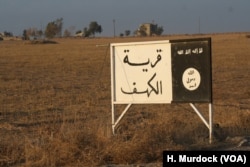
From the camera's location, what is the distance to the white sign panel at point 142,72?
408 inches

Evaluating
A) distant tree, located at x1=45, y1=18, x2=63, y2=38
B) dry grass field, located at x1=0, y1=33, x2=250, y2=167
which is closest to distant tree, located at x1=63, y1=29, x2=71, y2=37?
distant tree, located at x1=45, y1=18, x2=63, y2=38

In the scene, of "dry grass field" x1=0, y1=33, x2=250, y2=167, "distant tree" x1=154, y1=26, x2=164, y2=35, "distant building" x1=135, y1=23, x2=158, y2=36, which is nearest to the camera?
"dry grass field" x1=0, y1=33, x2=250, y2=167

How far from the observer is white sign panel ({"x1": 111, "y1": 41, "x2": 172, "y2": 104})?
34.0ft

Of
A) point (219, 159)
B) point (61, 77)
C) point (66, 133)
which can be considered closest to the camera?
point (219, 159)

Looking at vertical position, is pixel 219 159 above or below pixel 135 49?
below

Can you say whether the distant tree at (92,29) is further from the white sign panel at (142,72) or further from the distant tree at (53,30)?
the white sign panel at (142,72)

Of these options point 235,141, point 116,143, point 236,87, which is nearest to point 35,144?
point 116,143

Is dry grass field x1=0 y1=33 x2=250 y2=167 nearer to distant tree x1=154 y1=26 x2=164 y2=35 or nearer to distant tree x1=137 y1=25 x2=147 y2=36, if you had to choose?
distant tree x1=137 y1=25 x2=147 y2=36

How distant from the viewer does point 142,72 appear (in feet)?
34.8

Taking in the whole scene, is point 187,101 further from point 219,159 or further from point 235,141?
point 219,159

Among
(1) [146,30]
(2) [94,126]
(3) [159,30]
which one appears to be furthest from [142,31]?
(2) [94,126]

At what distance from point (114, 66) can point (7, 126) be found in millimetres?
3572

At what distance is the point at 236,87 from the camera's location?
2270 centimetres

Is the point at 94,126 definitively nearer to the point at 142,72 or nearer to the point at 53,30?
the point at 142,72
